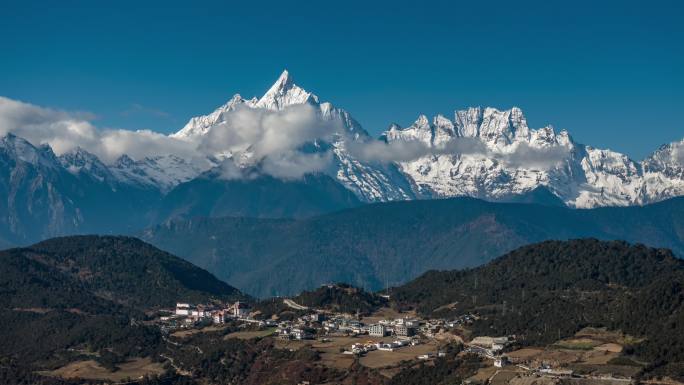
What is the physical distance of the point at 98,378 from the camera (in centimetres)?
19875

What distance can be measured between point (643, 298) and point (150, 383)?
256 feet

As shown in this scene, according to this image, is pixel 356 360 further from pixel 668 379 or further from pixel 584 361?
pixel 668 379

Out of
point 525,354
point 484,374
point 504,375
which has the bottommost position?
point 504,375

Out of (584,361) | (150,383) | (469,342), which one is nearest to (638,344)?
(584,361)

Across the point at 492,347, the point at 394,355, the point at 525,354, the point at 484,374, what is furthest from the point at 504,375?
the point at 394,355

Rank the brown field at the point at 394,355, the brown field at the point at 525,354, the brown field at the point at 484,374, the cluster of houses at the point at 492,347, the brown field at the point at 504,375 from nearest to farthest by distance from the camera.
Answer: the brown field at the point at 504,375, the brown field at the point at 484,374, the cluster of houses at the point at 492,347, the brown field at the point at 525,354, the brown field at the point at 394,355

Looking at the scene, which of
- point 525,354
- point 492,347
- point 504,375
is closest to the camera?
point 504,375

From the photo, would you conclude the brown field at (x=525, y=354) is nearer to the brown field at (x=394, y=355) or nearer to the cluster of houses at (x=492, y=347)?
the cluster of houses at (x=492, y=347)

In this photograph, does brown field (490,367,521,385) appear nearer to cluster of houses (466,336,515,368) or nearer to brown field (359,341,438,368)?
cluster of houses (466,336,515,368)

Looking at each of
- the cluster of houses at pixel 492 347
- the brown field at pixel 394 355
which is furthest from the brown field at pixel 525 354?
the brown field at pixel 394 355

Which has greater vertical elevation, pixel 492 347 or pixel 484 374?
pixel 492 347

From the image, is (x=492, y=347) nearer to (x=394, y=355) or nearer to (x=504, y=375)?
(x=394, y=355)

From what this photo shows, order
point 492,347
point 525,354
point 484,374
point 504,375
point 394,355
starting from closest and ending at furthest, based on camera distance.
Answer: point 504,375 → point 484,374 → point 525,354 → point 492,347 → point 394,355

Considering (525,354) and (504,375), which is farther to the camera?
(525,354)
